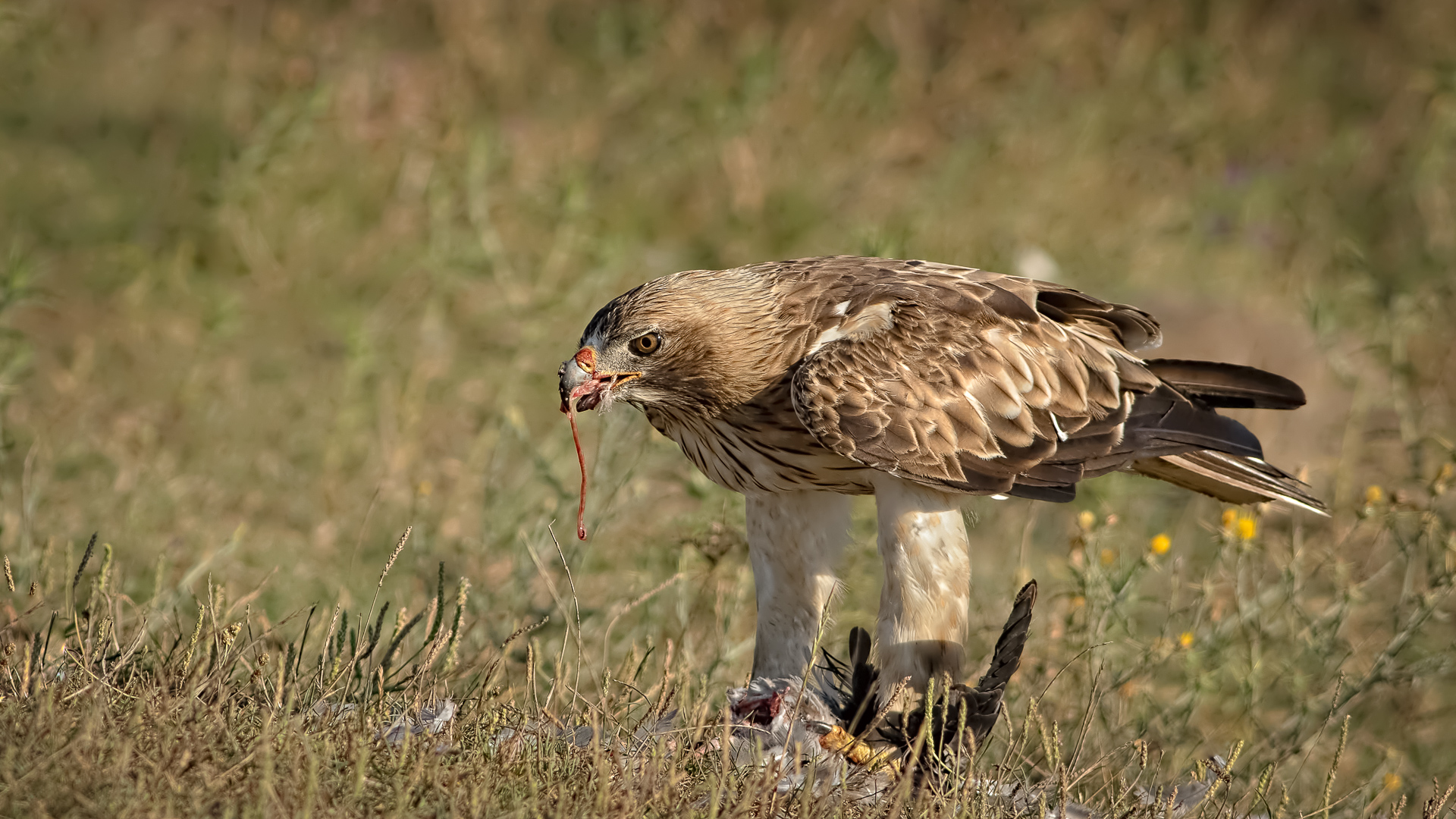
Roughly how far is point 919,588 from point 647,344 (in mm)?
971

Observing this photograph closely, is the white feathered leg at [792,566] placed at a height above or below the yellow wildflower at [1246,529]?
below

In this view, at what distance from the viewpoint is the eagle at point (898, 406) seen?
3.54 meters

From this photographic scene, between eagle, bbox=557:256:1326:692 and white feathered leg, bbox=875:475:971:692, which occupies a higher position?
eagle, bbox=557:256:1326:692

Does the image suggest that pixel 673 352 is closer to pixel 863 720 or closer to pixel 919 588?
pixel 919 588

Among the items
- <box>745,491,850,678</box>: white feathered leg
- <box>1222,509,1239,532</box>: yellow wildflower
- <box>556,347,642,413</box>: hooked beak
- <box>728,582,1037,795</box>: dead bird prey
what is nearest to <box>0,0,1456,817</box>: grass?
<box>1222,509,1239,532</box>: yellow wildflower

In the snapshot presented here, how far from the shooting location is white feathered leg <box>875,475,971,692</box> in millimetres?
3514

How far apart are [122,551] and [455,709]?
2306 mm

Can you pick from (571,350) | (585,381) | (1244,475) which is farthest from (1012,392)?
(571,350)

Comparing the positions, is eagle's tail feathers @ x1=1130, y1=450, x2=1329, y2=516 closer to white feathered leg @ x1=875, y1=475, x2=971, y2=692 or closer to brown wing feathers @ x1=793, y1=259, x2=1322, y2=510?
brown wing feathers @ x1=793, y1=259, x2=1322, y2=510

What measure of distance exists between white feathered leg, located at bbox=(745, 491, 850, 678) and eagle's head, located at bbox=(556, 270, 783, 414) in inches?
17.9

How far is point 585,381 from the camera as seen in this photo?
3.54 m

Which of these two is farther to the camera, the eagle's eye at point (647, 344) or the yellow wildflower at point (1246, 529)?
the yellow wildflower at point (1246, 529)

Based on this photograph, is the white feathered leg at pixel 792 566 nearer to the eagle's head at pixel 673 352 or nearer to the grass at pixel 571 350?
the grass at pixel 571 350

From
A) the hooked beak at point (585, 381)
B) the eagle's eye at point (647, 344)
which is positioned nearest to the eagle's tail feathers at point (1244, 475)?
the eagle's eye at point (647, 344)
